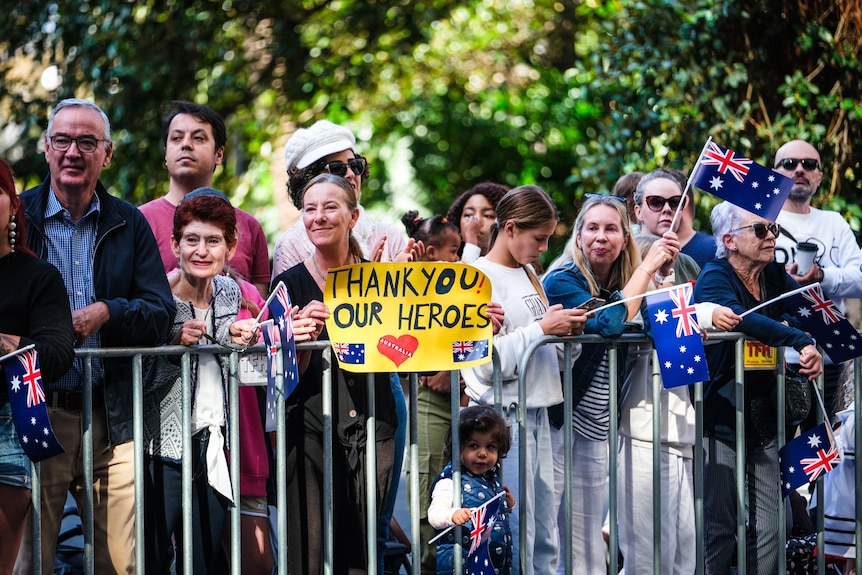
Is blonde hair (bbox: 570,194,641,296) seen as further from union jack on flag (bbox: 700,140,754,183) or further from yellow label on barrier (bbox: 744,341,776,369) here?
yellow label on barrier (bbox: 744,341,776,369)

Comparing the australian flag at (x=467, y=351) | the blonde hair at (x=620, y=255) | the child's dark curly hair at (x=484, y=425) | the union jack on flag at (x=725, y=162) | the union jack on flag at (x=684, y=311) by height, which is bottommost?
the child's dark curly hair at (x=484, y=425)

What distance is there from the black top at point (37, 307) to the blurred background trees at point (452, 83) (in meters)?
5.99

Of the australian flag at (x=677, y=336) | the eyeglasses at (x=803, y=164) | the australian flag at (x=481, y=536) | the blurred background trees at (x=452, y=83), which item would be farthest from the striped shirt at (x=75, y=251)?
the blurred background trees at (x=452, y=83)

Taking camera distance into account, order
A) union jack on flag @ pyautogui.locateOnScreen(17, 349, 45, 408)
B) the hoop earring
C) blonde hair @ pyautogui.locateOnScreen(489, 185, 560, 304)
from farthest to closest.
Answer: blonde hair @ pyautogui.locateOnScreen(489, 185, 560, 304)
the hoop earring
union jack on flag @ pyautogui.locateOnScreen(17, 349, 45, 408)

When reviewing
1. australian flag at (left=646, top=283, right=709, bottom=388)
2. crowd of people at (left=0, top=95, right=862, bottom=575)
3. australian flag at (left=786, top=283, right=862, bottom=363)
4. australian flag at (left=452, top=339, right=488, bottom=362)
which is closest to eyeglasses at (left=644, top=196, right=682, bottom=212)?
crowd of people at (left=0, top=95, right=862, bottom=575)

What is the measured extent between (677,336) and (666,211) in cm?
128

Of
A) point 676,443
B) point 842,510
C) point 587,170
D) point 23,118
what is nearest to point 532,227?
point 676,443

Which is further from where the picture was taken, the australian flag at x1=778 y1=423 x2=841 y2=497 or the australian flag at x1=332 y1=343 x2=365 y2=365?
the australian flag at x1=778 y1=423 x2=841 y2=497

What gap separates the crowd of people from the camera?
4.76 meters

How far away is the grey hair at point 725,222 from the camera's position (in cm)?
583

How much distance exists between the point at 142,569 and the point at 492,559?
1.38 metres

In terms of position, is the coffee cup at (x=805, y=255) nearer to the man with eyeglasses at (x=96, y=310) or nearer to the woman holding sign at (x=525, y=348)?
the woman holding sign at (x=525, y=348)

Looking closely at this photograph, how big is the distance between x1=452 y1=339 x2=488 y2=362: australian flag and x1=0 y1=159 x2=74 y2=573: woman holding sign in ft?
4.76

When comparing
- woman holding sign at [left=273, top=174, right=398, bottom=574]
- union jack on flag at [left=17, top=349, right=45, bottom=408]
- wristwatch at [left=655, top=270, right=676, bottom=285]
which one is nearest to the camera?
union jack on flag at [left=17, top=349, right=45, bottom=408]
